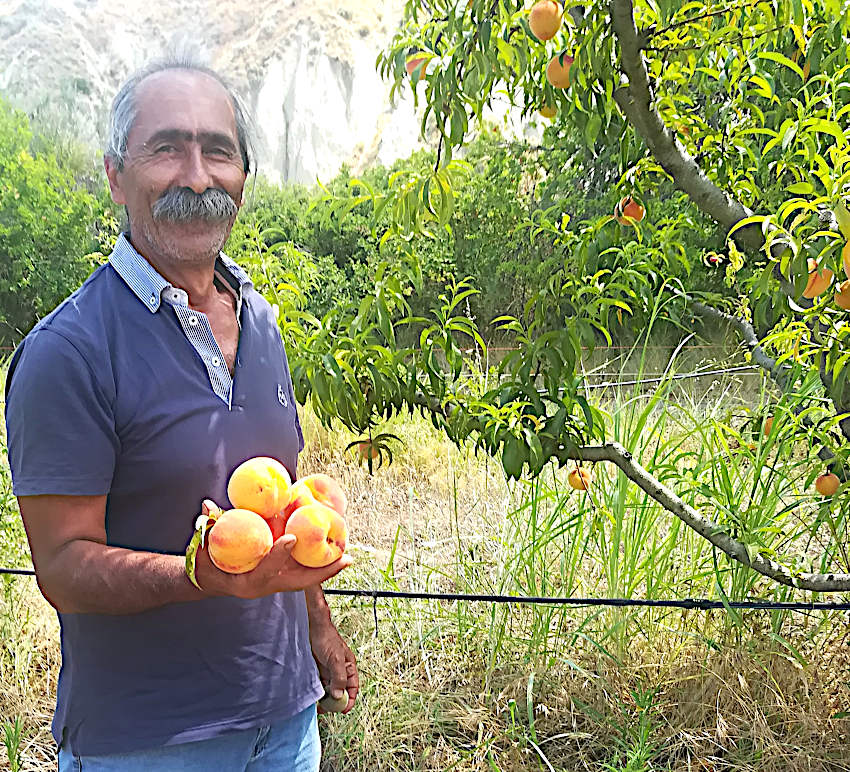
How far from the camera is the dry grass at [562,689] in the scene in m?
1.54

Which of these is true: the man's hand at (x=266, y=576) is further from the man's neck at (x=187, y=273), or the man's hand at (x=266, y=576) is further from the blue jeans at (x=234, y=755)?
A: the man's neck at (x=187, y=273)

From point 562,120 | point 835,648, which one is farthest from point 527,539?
point 562,120

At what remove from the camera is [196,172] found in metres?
0.84

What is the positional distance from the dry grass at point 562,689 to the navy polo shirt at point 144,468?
0.84 meters

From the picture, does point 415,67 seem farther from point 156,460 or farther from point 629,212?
point 156,460

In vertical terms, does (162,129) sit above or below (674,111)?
below

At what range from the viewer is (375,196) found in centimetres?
107

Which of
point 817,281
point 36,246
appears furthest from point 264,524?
point 36,246

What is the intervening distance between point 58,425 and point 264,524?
9.1 inches

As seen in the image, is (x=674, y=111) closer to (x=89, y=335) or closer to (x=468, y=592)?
(x=89, y=335)

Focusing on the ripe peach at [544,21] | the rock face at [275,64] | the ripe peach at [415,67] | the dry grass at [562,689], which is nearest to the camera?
the ripe peach at [544,21]

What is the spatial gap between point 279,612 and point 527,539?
3.98 ft

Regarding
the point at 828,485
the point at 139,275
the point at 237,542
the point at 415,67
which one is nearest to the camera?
the point at 237,542

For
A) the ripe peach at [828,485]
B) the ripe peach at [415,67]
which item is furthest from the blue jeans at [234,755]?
the ripe peach at [828,485]
